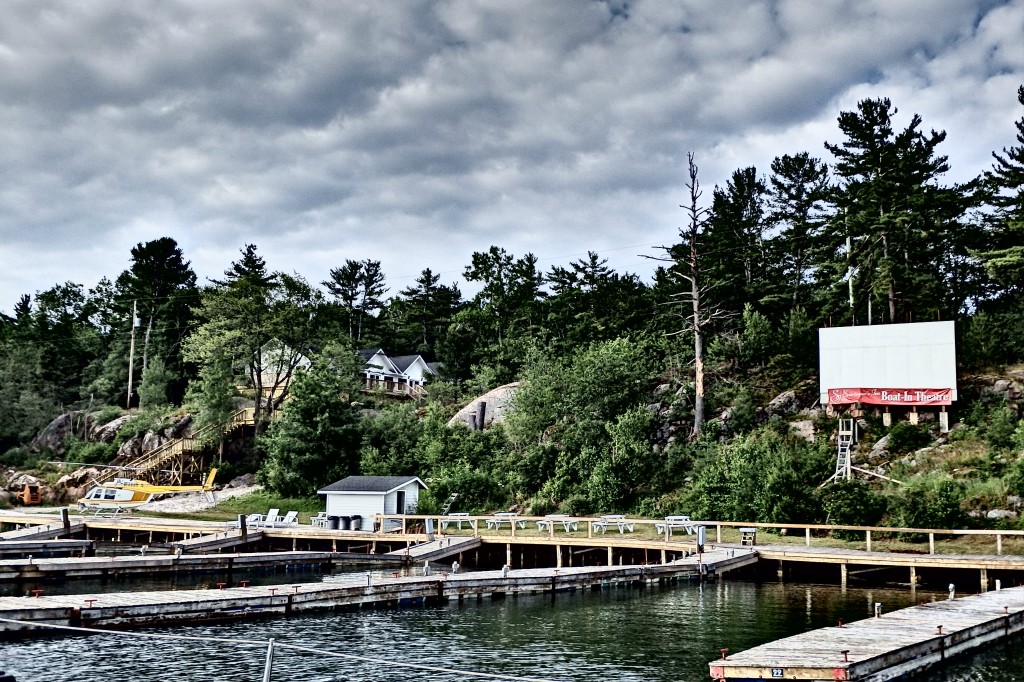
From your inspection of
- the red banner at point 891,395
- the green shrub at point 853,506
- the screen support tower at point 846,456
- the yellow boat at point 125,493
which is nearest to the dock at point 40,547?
the yellow boat at point 125,493

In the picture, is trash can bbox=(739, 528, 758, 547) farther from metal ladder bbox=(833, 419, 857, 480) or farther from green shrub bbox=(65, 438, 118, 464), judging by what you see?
green shrub bbox=(65, 438, 118, 464)

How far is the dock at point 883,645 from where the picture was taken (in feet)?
48.2

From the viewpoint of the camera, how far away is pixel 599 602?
86.5ft

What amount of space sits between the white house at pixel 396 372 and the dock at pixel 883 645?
53420 millimetres

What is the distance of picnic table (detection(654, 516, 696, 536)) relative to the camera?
35016mm

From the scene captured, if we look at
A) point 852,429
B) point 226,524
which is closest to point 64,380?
point 226,524

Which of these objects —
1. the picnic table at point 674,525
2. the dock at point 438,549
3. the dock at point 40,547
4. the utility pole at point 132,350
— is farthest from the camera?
the utility pole at point 132,350

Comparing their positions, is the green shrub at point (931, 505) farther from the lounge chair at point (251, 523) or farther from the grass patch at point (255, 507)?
the grass patch at point (255, 507)

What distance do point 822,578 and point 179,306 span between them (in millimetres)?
67675

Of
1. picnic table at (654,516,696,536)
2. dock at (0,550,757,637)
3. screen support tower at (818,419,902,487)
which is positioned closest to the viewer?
dock at (0,550,757,637)

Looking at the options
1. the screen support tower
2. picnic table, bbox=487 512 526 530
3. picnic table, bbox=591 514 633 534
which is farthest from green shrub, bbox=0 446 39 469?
the screen support tower

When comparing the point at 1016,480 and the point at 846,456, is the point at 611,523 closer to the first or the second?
the point at 846,456

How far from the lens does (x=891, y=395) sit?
42000 mm

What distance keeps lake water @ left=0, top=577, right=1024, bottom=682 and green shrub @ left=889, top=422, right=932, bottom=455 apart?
581 inches
